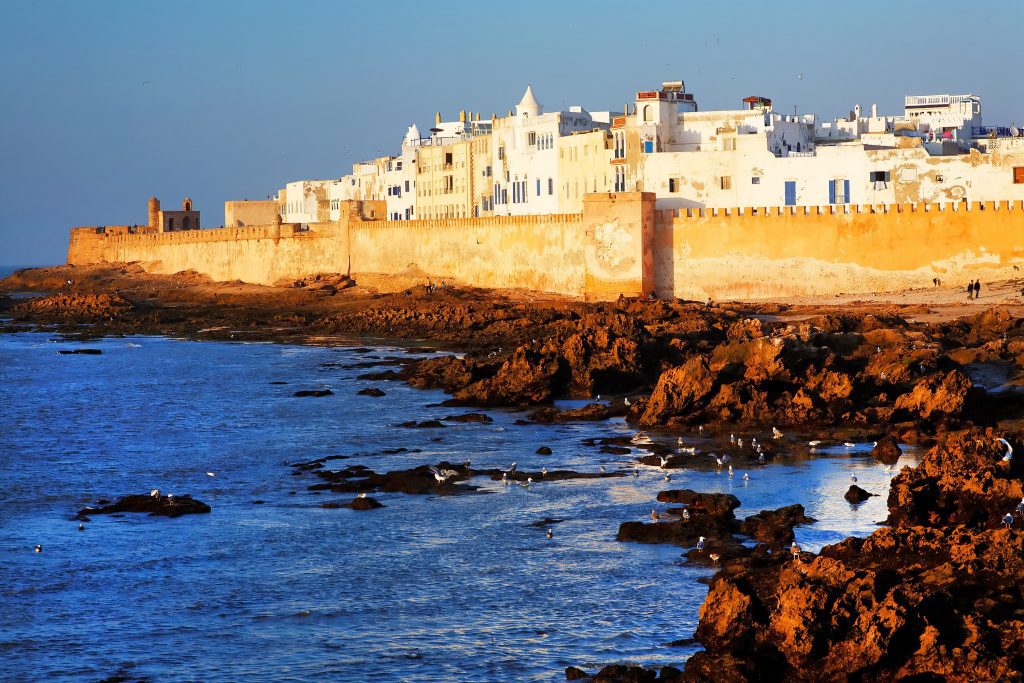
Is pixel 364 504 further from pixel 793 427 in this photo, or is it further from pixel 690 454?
pixel 793 427

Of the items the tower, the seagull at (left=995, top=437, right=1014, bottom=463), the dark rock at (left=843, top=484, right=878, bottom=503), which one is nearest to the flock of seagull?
the seagull at (left=995, top=437, right=1014, bottom=463)

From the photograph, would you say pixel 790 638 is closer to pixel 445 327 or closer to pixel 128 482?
Answer: pixel 128 482

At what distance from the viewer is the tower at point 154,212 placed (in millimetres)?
79356

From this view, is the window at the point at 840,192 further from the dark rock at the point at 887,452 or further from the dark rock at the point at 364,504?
the dark rock at the point at 364,504

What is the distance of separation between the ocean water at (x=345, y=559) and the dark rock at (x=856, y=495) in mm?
137

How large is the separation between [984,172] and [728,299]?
9243 millimetres

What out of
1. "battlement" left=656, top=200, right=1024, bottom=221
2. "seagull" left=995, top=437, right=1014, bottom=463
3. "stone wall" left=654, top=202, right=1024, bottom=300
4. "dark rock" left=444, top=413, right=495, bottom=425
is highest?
"battlement" left=656, top=200, right=1024, bottom=221

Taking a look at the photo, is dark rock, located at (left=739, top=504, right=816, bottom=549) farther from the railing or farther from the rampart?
the railing

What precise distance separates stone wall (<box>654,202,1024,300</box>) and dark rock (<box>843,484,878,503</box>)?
24527 mm

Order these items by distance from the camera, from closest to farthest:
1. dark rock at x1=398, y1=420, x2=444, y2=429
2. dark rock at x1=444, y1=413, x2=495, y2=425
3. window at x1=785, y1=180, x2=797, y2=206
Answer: dark rock at x1=398, y1=420, x2=444, y2=429
dark rock at x1=444, y1=413, x2=495, y2=425
window at x1=785, y1=180, x2=797, y2=206

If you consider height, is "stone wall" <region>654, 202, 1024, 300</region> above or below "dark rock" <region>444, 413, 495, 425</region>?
above

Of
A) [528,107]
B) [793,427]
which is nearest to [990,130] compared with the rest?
[528,107]

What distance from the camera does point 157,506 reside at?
17344mm

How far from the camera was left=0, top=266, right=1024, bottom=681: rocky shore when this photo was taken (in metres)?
10.2
